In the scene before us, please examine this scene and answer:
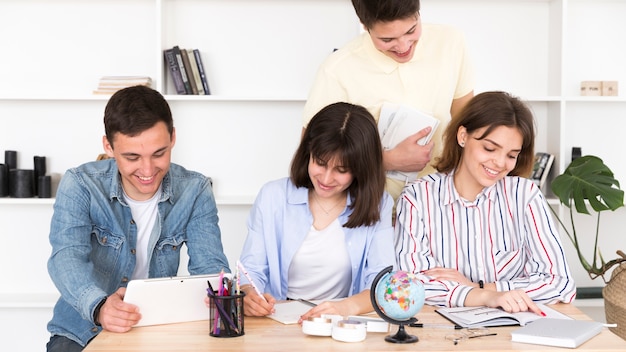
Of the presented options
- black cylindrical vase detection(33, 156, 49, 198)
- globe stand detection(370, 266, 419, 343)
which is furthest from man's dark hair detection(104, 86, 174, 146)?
black cylindrical vase detection(33, 156, 49, 198)

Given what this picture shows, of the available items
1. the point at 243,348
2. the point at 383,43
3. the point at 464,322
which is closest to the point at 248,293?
the point at 243,348

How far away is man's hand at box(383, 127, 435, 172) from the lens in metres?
2.72

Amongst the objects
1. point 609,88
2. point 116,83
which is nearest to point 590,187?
point 609,88

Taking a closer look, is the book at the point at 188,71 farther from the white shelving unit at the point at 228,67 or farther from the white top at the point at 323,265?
the white top at the point at 323,265

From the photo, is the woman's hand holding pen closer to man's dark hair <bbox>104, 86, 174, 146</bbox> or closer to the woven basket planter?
man's dark hair <bbox>104, 86, 174, 146</bbox>

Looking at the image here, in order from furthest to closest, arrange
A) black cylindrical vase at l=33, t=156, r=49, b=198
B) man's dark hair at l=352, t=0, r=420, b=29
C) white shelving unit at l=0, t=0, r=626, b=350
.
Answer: white shelving unit at l=0, t=0, r=626, b=350 < black cylindrical vase at l=33, t=156, r=49, b=198 < man's dark hair at l=352, t=0, r=420, b=29

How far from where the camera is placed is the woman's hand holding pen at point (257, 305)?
82.7 inches

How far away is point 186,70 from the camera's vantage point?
4.04 meters

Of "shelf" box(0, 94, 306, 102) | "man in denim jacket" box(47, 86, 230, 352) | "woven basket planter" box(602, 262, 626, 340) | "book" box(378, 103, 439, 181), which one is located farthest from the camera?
"shelf" box(0, 94, 306, 102)

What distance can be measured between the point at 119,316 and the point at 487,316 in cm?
91

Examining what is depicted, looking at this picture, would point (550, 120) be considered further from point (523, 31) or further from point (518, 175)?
point (518, 175)

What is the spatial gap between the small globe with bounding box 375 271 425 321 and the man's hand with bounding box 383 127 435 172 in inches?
31.4

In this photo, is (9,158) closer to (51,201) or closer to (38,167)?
(38,167)

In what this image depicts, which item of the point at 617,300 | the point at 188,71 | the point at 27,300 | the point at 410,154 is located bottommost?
the point at 27,300
